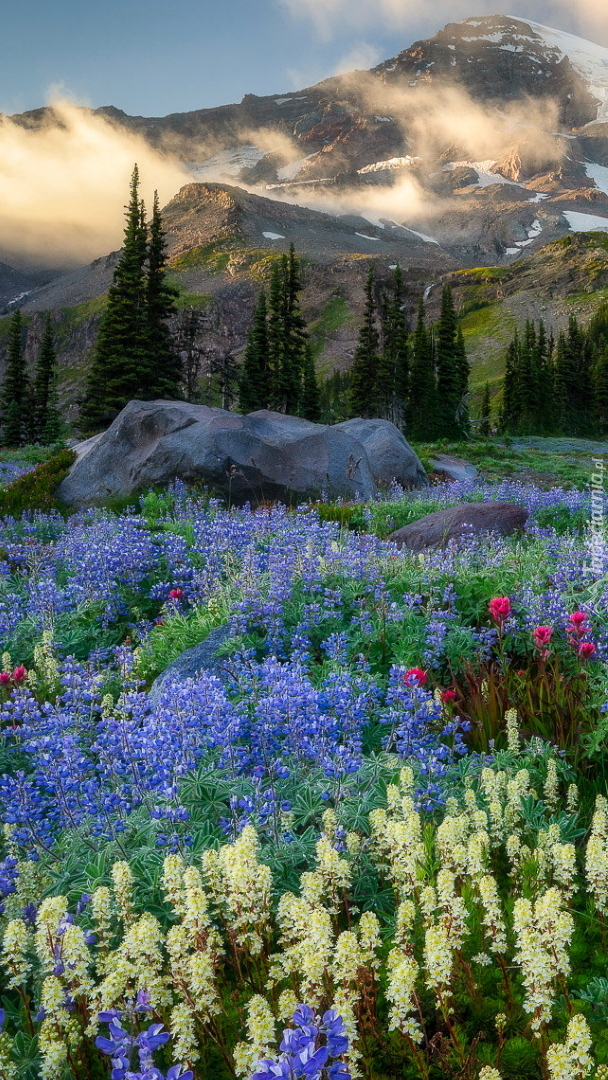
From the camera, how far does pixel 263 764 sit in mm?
4438

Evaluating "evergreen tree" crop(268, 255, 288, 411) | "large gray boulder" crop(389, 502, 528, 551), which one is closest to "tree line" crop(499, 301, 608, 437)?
"evergreen tree" crop(268, 255, 288, 411)

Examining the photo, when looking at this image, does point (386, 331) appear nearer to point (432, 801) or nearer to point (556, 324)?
point (432, 801)

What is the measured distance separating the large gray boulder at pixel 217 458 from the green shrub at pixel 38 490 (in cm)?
33

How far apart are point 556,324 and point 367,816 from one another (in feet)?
696

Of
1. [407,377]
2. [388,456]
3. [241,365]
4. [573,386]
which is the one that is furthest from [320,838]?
[573,386]

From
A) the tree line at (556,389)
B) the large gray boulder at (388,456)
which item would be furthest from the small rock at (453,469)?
the tree line at (556,389)

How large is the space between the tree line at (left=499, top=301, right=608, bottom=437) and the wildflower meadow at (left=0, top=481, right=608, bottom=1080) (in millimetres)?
74985

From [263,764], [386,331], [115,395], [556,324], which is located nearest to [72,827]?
[263,764]

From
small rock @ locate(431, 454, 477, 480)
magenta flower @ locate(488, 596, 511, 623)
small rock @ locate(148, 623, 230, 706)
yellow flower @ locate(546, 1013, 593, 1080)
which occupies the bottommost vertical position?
small rock @ locate(148, 623, 230, 706)

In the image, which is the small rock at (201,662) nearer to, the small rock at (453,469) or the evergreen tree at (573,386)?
the small rock at (453,469)

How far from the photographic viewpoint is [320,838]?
12.3 ft

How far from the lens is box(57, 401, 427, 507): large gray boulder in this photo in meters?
17.8

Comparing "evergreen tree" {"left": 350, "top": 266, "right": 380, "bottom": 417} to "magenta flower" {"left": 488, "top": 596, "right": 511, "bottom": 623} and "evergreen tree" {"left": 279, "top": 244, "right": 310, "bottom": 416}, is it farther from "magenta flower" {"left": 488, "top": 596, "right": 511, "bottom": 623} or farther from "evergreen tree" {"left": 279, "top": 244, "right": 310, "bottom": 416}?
"magenta flower" {"left": 488, "top": 596, "right": 511, "bottom": 623}

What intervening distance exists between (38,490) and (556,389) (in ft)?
277
